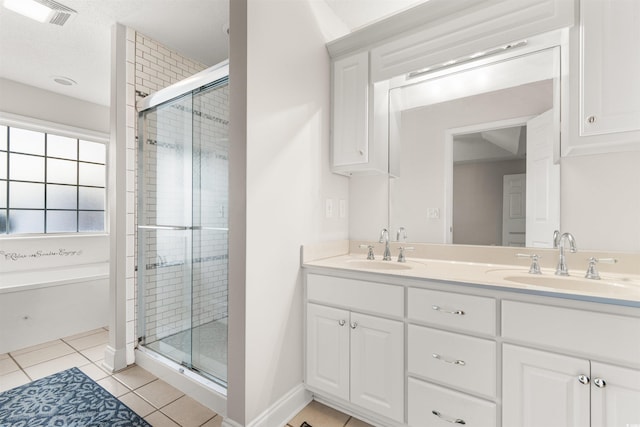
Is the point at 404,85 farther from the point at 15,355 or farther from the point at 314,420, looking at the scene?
the point at 15,355

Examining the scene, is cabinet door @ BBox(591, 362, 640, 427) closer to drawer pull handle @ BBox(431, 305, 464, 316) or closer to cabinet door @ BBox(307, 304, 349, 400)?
drawer pull handle @ BBox(431, 305, 464, 316)

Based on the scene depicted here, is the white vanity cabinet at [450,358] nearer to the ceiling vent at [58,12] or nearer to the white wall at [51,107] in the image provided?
the ceiling vent at [58,12]

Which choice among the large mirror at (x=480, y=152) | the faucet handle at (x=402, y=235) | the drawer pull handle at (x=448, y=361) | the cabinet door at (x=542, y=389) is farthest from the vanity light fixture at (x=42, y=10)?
the cabinet door at (x=542, y=389)

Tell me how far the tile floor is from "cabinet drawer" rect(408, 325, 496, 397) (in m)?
0.59

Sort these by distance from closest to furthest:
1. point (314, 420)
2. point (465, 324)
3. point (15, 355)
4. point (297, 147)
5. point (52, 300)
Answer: point (465, 324), point (314, 420), point (297, 147), point (15, 355), point (52, 300)

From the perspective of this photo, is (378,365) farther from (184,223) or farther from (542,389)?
(184,223)

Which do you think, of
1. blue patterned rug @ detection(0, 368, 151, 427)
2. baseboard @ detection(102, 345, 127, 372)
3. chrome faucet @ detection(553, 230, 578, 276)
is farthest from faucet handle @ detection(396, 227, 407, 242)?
baseboard @ detection(102, 345, 127, 372)

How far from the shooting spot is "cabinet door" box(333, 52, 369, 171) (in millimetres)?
1967

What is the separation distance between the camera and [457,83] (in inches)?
75.1

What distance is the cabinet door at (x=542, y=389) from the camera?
42.6 inches

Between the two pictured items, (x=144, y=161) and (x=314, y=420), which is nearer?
(x=314, y=420)

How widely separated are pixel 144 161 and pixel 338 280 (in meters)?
1.89

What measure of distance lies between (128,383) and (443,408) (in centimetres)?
205

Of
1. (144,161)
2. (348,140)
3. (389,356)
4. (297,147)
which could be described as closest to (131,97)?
(144,161)
